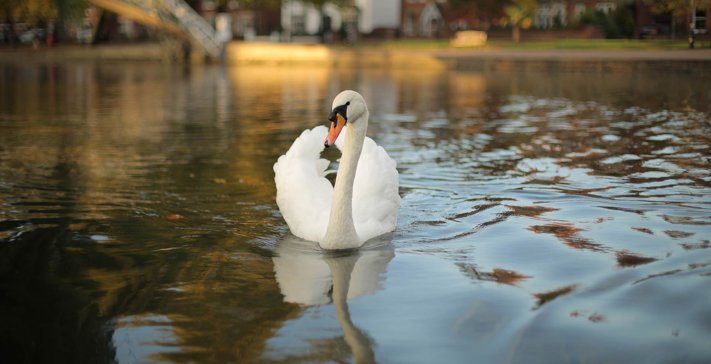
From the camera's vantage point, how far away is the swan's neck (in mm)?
6840

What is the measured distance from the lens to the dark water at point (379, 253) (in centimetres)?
524

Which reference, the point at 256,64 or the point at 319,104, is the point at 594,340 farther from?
the point at 256,64

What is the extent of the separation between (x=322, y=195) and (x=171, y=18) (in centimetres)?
4041

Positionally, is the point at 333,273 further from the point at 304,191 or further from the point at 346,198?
the point at 304,191

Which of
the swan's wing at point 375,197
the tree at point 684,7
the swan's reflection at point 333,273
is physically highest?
the tree at point 684,7

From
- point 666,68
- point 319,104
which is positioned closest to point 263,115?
point 319,104

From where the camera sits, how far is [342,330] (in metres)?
5.44

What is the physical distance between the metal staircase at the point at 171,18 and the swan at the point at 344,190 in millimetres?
37823

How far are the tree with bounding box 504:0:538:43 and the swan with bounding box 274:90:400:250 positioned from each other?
4177cm

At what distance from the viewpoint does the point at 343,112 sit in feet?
22.1

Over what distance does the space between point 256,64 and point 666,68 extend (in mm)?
22519

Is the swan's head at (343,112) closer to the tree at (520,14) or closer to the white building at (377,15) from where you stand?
the tree at (520,14)

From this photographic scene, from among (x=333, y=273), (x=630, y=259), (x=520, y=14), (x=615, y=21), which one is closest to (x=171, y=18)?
(x=520, y=14)

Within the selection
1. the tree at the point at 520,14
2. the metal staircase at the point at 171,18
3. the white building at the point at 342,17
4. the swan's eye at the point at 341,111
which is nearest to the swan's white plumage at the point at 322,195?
Result: the swan's eye at the point at 341,111
